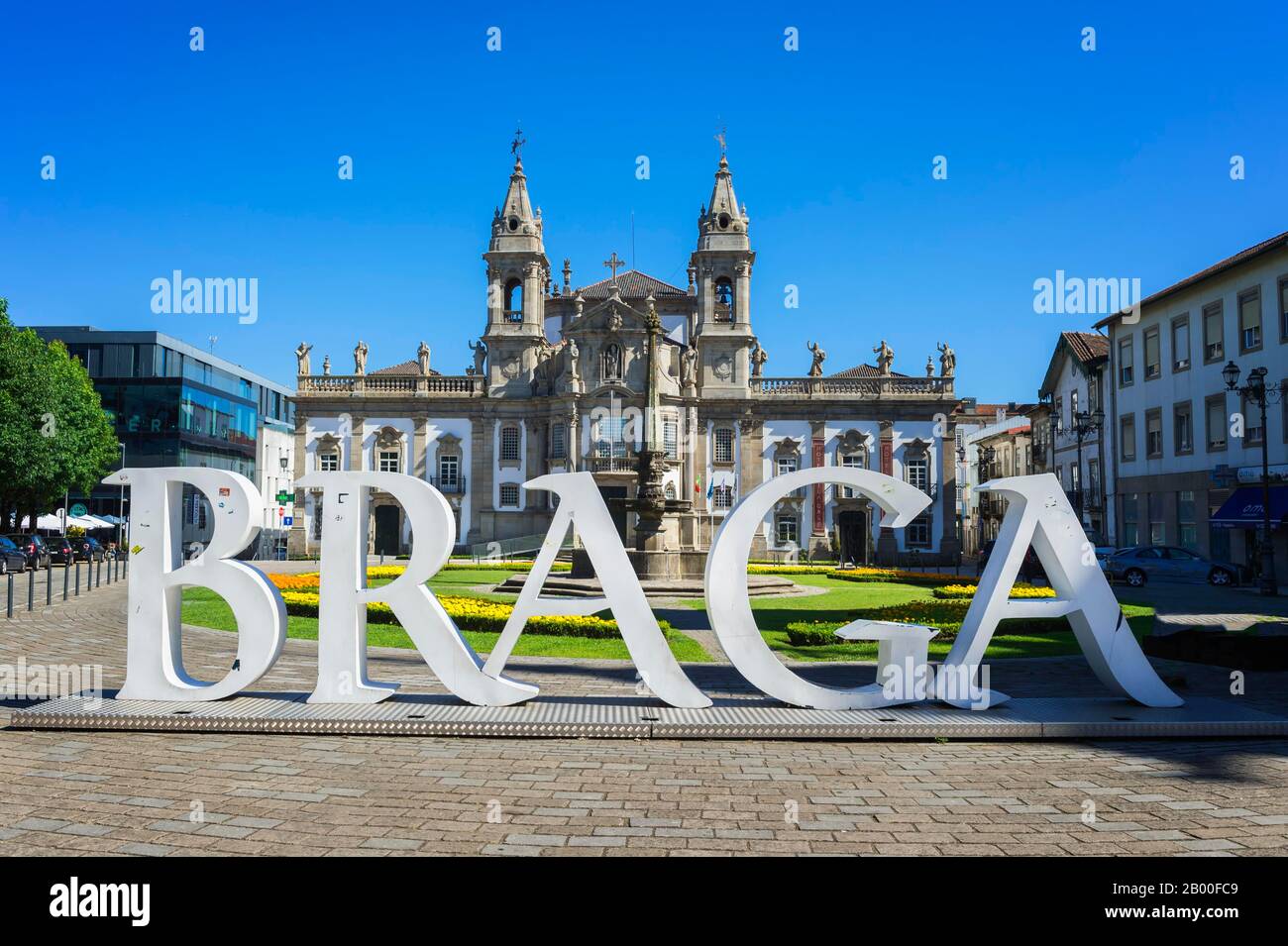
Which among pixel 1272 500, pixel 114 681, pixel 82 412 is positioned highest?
pixel 82 412

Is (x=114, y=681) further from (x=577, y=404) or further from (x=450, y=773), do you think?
(x=577, y=404)

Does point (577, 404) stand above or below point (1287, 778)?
above

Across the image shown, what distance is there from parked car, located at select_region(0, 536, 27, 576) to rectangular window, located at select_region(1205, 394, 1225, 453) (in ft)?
143

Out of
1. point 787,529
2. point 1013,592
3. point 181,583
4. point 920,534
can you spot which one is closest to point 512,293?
point 787,529

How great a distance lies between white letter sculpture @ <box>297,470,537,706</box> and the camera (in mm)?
8805

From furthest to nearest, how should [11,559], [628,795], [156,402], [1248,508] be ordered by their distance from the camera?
[156,402] → [11,559] → [1248,508] → [628,795]

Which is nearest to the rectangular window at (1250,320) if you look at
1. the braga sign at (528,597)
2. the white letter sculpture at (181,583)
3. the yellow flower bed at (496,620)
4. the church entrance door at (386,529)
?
the yellow flower bed at (496,620)

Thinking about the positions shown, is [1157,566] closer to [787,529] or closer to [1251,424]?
[1251,424]

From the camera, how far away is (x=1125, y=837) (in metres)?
5.57

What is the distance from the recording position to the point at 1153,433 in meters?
39.5

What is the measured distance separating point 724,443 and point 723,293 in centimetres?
993
